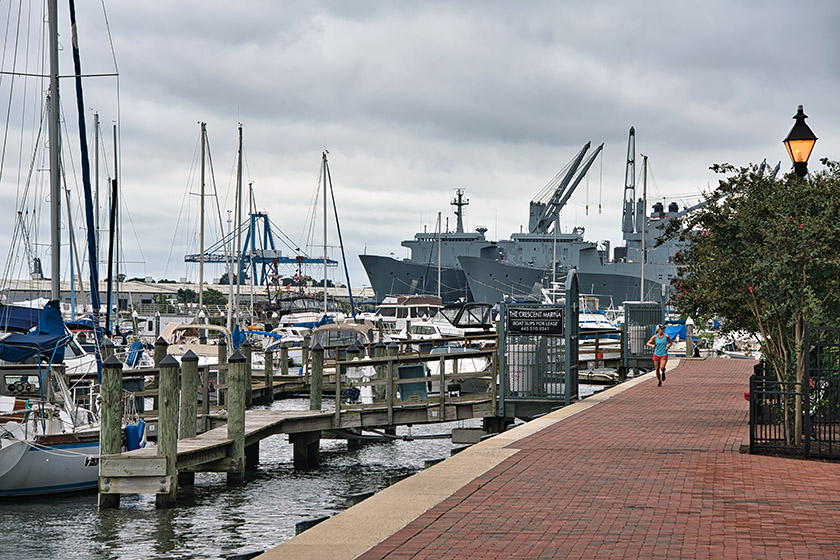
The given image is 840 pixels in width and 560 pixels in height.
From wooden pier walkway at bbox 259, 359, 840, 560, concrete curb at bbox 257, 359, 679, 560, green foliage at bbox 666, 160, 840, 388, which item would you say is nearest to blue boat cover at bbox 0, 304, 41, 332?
wooden pier walkway at bbox 259, 359, 840, 560

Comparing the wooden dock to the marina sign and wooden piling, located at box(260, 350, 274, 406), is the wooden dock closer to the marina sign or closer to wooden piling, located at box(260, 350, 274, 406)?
the marina sign

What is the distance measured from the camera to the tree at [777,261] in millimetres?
12391

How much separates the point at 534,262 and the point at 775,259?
9088 cm

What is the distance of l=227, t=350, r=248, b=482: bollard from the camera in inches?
642

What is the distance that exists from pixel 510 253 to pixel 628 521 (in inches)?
3842

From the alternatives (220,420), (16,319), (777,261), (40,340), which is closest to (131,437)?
(220,420)

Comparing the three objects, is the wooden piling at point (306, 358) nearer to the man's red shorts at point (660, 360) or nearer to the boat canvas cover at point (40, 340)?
the man's red shorts at point (660, 360)

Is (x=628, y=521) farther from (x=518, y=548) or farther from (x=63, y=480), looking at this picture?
(x=63, y=480)

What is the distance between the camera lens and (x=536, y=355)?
64.5 ft

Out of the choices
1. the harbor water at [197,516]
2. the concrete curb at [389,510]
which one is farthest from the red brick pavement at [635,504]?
the harbor water at [197,516]

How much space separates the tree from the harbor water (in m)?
5.34

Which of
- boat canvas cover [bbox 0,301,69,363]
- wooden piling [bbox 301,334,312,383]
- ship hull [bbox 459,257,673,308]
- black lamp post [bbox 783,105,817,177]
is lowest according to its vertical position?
wooden piling [bbox 301,334,312,383]

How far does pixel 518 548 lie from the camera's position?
726cm

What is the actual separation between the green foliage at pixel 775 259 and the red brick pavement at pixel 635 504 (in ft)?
6.00
